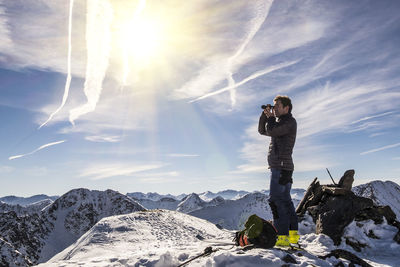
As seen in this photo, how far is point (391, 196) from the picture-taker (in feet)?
627

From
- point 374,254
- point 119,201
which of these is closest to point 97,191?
point 119,201

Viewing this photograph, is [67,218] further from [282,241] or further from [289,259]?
[289,259]

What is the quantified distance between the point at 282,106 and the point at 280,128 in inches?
29.7

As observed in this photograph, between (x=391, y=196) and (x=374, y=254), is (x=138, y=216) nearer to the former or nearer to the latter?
(x=374, y=254)

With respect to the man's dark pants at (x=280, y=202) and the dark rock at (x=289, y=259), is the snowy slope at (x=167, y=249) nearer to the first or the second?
the dark rock at (x=289, y=259)

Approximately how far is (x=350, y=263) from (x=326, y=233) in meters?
3.08

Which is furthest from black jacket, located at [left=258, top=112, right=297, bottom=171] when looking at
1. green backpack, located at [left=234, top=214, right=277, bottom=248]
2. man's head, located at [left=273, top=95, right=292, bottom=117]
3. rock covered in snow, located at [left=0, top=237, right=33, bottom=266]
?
rock covered in snow, located at [left=0, top=237, right=33, bottom=266]

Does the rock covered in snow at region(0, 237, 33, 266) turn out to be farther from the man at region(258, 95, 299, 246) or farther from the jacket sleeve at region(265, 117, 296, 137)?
the jacket sleeve at region(265, 117, 296, 137)

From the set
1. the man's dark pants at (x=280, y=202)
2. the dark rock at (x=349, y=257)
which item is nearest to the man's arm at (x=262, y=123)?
the man's dark pants at (x=280, y=202)

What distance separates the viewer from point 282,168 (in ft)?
22.4

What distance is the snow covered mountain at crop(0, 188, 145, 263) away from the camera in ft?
400

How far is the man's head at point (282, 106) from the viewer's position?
720 centimetres

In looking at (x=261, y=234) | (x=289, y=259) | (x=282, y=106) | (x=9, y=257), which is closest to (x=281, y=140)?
(x=282, y=106)

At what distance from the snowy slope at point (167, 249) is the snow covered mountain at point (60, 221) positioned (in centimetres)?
12407
